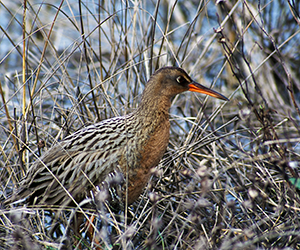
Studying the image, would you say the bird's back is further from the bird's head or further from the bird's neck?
the bird's head

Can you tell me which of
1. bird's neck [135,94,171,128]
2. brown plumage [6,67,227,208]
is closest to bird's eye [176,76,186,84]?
brown plumage [6,67,227,208]

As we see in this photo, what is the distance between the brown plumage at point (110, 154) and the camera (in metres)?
3.35

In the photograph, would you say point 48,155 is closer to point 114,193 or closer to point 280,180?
point 114,193

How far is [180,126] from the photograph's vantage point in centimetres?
460

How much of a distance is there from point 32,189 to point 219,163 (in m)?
1.69

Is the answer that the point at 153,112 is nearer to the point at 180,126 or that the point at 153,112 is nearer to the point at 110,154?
the point at 110,154

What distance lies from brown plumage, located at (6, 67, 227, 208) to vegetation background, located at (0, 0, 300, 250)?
0.62 feet

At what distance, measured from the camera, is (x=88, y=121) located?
4.24 m

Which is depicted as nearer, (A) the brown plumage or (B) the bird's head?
(A) the brown plumage

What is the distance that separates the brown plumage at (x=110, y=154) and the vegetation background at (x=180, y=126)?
190 mm

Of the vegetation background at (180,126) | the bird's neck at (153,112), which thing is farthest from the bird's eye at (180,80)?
the vegetation background at (180,126)

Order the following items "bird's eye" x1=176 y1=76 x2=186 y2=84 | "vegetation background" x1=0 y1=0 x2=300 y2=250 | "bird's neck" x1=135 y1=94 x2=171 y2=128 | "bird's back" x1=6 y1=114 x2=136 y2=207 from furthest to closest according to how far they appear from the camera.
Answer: "bird's eye" x1=176 y1=76 x2=186 y2=84, "bird's neck" x1=135 y1=94 x2=171 y2=128, "bird's back" x1=6 y1=114 x2=136 y2=207, "vegetation background" x1=0 y1=0 x2=300 y2=250

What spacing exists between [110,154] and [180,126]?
1364 mm

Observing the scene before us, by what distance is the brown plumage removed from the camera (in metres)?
3.35
